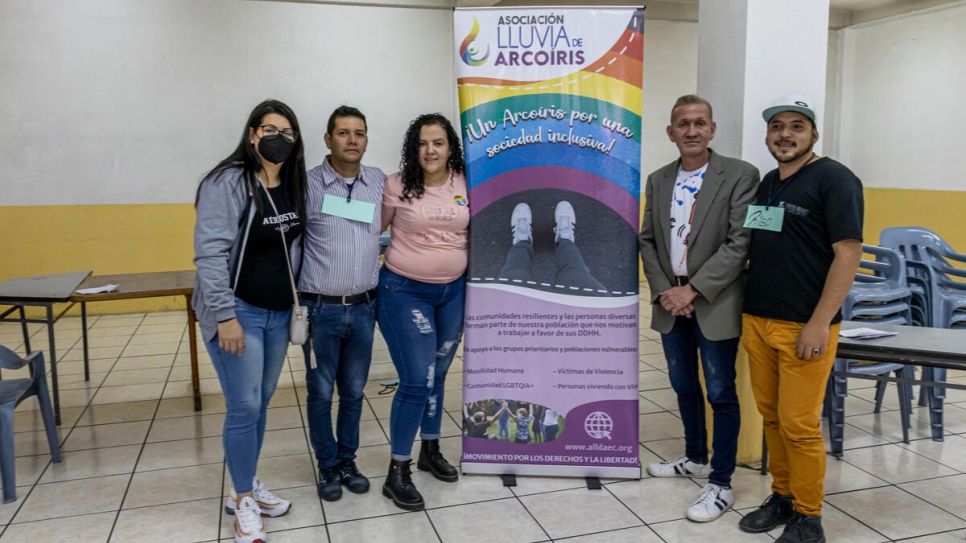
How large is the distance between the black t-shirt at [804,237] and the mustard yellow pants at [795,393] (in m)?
0.07

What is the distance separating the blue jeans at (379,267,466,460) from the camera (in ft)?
8.89

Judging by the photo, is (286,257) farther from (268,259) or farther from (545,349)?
(545,349)

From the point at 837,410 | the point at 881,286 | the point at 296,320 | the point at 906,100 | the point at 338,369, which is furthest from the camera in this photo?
the point at 906,100

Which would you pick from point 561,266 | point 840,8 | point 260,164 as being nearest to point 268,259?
point 260,164

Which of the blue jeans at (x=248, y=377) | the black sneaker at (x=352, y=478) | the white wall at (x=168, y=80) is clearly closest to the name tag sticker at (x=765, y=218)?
the blue jeans at (x=248, y=377)

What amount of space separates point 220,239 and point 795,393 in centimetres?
201

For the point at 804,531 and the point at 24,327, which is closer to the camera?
the point at 804,531

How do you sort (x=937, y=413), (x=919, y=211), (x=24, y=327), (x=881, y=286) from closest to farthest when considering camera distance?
1. (x=937, y=413)
2. (x=881, y=286)
3. (x=24, y=327)
4. (x=919, y=211)

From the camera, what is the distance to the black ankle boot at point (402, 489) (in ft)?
8.98

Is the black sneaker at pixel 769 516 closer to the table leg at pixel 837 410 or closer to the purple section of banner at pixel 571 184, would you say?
the table leg at pixel 837 410

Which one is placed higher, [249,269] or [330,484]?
[249,269]

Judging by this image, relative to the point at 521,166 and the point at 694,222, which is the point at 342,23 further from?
the point at 694,222

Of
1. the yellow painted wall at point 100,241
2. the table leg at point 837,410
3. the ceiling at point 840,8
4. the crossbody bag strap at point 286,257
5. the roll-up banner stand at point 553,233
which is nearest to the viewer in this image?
the crossbody bag strap at point 286,257

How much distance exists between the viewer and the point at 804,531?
7.91ft
